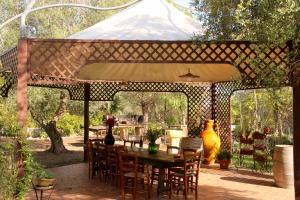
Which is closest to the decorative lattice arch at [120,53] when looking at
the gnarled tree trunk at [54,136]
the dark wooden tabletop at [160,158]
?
the dark wooden tabletop at [160,158]

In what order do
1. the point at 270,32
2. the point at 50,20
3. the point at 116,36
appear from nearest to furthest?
the point at 270,32
the point at 116,36
the point at 50,20

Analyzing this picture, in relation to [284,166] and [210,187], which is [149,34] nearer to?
[210,187]

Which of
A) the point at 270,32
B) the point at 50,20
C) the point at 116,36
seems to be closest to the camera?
the point at 270,32

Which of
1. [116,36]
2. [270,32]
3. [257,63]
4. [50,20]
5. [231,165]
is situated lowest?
[231,165]

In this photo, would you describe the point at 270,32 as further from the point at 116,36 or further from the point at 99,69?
the point at 99,69

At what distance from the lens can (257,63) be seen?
15.9ft

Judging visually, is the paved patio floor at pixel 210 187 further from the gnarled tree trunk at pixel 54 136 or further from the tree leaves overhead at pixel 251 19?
the gnarled tree trunk at pixel 54 136

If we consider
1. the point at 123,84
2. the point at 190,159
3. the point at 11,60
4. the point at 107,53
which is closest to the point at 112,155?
the point at 190,159

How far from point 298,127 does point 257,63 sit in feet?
3.43

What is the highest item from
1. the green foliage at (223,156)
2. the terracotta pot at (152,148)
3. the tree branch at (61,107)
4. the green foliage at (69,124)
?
the tree branch at (61,107)

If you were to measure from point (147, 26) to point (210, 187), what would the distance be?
10.9 ft

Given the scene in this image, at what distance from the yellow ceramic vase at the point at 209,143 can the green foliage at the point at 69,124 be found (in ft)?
33.0

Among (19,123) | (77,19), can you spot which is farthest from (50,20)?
(19,123)

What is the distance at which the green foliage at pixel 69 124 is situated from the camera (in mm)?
18234
